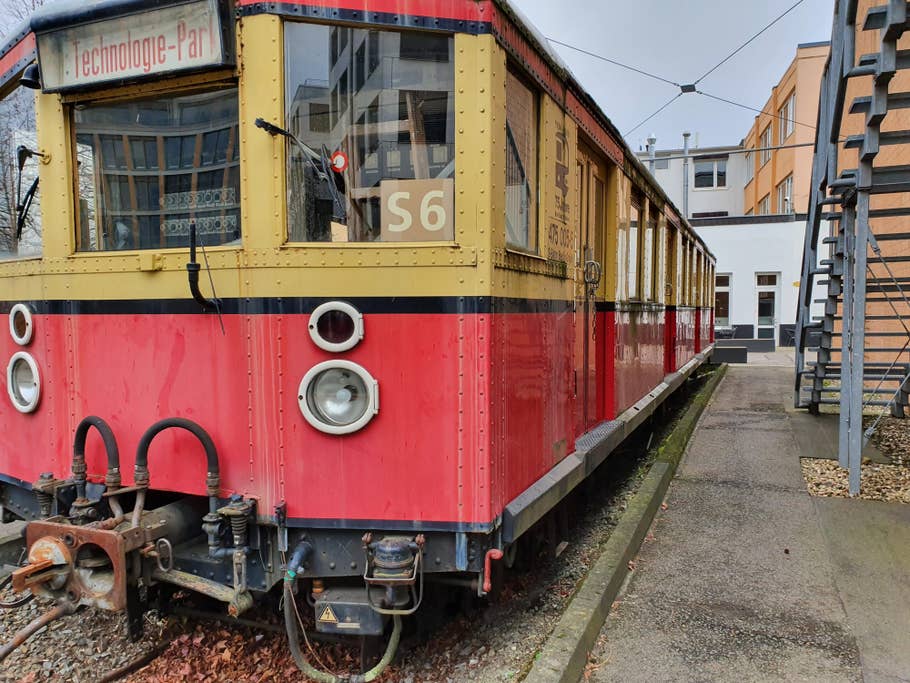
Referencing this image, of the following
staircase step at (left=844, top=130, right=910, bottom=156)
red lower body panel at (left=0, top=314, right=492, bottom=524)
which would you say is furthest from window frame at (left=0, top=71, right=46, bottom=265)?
staircase step at (left=844, top=130, right=910, bottom=156)

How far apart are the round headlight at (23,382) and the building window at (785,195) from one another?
26213mm

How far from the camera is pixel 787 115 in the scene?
27016 millimetres

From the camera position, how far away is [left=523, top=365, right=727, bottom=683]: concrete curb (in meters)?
2.84

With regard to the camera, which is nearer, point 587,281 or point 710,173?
point 587,281

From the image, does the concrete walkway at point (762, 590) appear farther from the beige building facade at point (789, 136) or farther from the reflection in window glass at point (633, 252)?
the beige building facade at point (789, 136)

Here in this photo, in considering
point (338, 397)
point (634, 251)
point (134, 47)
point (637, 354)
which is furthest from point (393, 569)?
point (634, 251)

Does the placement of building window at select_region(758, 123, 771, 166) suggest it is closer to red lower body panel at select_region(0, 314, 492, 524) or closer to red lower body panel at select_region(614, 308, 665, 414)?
red lower body panel at select_region(614, 308, 665, 414)

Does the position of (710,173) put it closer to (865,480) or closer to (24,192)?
(865,480)

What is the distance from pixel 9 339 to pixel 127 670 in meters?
1.77

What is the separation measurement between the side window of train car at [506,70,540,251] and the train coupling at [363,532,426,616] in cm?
136

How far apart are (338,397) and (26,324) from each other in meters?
1.78

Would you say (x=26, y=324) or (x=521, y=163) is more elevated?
(x=521, y=163)

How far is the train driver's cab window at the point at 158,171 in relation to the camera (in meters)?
2.86

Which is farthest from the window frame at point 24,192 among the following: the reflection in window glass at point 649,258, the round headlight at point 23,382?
the reflection in window glass at point 649,258
